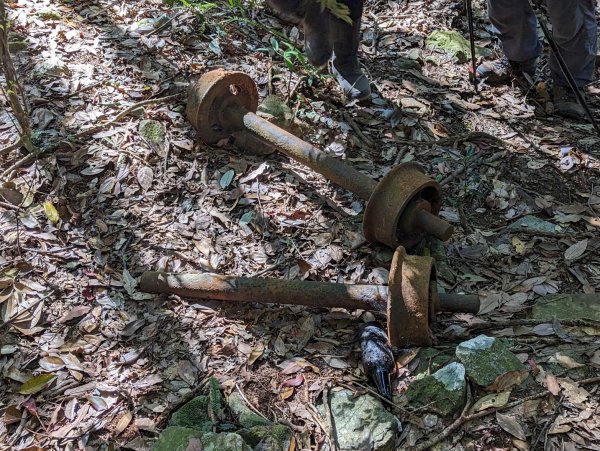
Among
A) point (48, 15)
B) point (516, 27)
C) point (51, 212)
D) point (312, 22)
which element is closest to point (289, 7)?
point (312, 22)

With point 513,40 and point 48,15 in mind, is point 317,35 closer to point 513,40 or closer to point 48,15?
point 513,40

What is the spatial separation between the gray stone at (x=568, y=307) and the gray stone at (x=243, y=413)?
1605 mm

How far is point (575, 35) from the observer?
4.61 m

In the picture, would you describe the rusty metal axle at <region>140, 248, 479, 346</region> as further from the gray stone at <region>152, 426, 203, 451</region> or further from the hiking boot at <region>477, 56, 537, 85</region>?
the hiking boot at <region>477, 56, 537, 85</region>

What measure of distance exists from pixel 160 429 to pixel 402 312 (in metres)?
1.27

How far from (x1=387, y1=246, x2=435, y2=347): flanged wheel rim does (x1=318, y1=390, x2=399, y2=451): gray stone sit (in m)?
0.36

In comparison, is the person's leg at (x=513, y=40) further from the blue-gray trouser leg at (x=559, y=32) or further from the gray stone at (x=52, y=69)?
the gray stone at (x=52, y=69)

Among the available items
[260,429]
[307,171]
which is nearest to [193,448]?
[260,429]

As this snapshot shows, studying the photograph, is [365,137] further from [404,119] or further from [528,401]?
[528,401]

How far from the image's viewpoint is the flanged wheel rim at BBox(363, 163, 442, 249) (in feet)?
10.8

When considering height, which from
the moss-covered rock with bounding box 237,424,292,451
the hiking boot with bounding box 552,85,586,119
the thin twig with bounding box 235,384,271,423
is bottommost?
the thin twig with bounding box 235,384,271,423

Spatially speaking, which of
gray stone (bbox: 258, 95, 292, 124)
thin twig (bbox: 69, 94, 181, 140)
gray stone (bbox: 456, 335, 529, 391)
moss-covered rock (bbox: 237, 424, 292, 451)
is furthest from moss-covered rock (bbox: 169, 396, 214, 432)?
gray stone (bbox: 258, 95, 292, 124)

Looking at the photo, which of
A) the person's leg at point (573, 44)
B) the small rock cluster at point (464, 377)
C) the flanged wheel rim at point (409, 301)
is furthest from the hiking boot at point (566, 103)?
the small rock cluster at point (464, 377)

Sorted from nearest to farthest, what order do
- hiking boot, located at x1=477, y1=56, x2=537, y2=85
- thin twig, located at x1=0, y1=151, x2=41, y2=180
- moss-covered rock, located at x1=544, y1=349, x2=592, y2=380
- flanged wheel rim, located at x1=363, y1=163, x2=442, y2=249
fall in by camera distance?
1. moss-covered rock, located at x1=544, y1=349, x2=592, y2=380
2. flanged wheel rim, located at x1=363, y1=163, x2=442, y2=249
3. thin twig, located at x1=0, y1=151, x2=41, y2=180
4. hiking boot, located at x1=477, y1=56, x2=537, y2=85
